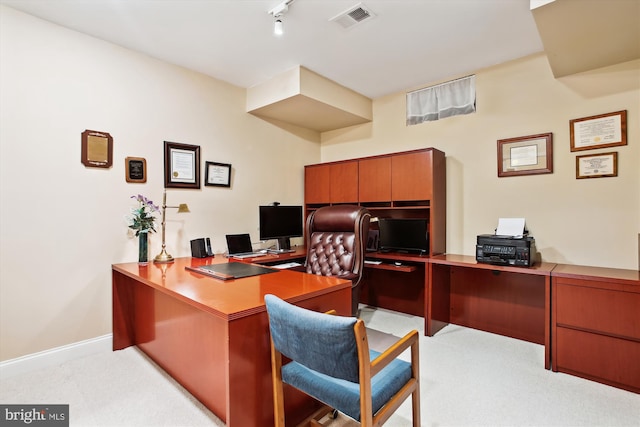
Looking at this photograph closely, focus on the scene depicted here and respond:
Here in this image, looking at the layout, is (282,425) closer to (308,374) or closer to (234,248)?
(308,374)

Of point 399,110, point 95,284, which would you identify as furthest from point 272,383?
point 399,110

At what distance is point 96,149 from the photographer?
263 centimetres

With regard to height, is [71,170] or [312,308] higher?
[71,170]

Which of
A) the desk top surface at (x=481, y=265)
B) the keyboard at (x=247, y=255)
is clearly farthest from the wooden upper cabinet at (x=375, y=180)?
the keyboard at (x=247, y=255)

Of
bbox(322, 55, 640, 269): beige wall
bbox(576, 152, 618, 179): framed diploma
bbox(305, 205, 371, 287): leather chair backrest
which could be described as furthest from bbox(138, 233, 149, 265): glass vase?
bbox(576, 152, 618, 179): framed diploma

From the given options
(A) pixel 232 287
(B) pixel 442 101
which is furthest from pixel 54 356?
(B) pixel 442 101

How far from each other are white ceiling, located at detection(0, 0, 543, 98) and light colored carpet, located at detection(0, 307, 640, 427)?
106 inches

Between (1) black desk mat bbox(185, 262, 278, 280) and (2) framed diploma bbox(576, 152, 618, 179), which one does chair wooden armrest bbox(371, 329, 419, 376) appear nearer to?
(1) black desk mat bbox(185, 262, 278, 280)

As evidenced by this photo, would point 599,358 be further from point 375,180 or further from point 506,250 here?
point 375,180

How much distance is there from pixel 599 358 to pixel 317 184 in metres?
3.18

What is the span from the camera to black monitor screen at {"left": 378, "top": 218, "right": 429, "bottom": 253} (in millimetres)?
3311

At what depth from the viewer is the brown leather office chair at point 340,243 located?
9.15 feet

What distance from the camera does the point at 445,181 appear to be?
349 cm

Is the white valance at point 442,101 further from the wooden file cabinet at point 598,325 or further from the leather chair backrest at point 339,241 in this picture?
the wooden file cabinet at point 598,325
